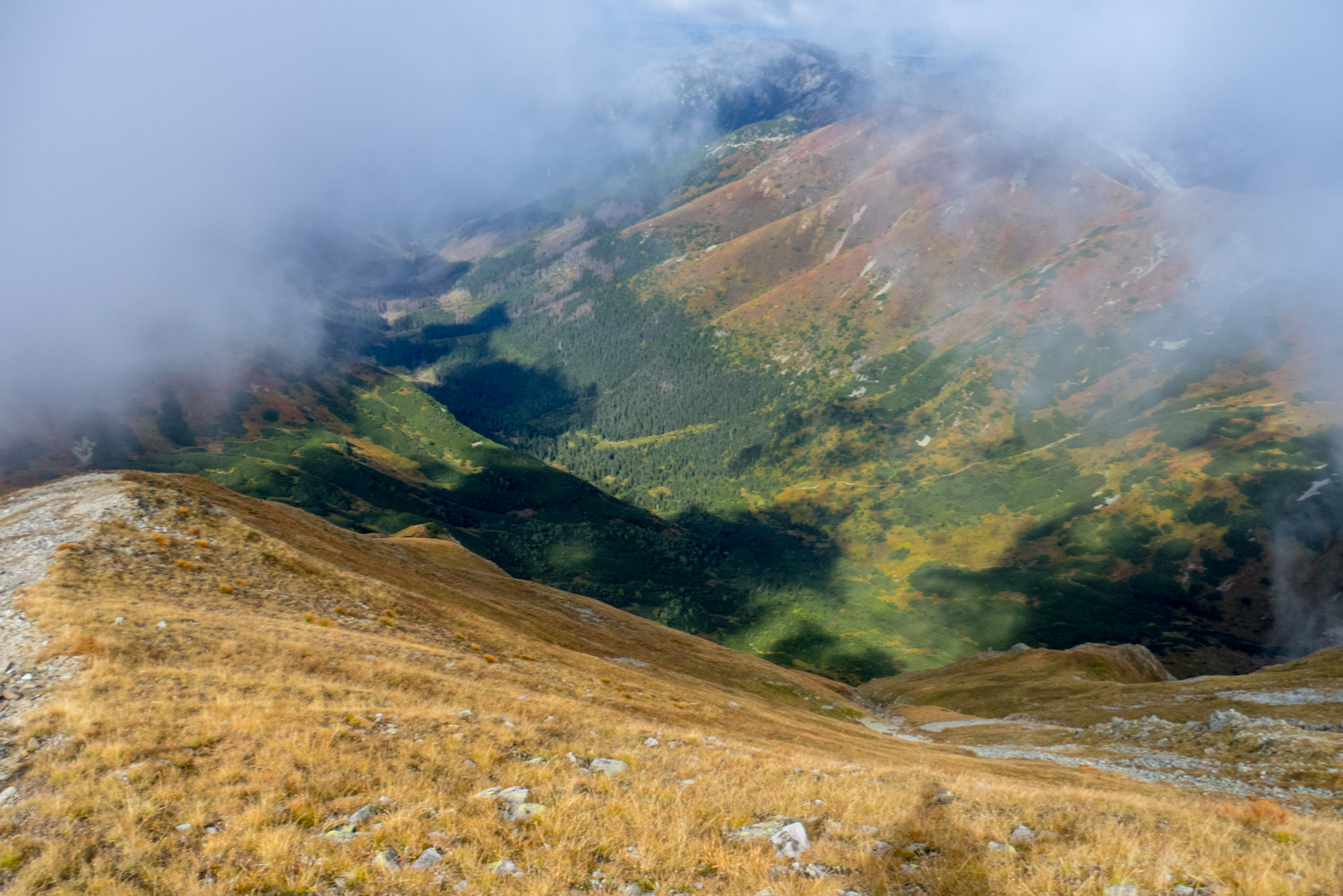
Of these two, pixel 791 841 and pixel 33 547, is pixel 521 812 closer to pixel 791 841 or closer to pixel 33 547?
pixel 791 841

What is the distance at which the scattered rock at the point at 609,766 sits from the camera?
1887 cm

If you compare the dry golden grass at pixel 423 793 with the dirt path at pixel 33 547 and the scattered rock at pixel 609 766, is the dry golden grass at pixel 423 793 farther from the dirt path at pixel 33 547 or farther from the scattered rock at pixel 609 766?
the dirt path at pixel 33 547

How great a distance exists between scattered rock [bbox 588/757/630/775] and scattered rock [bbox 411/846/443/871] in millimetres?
6728

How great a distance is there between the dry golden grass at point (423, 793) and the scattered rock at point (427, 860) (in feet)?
0.59

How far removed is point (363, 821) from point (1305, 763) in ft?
167

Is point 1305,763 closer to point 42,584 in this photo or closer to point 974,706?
point 974,706

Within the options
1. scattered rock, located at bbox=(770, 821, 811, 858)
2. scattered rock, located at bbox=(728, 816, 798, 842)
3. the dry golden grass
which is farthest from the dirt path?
scattered rock, located at bbox=(770, 821, 811, 858)

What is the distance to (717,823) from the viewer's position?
1512 centimetres

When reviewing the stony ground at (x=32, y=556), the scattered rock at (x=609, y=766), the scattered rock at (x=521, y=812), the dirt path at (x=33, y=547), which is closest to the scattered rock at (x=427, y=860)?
the scattered rock at (x=521, y=812)

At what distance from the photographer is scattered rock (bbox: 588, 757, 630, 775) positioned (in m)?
18.9

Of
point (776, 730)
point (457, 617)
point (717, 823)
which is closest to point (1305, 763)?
point (776, 730)

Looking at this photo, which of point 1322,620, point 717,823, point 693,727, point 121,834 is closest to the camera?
point 121,834

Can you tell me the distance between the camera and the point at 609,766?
19.4 metres

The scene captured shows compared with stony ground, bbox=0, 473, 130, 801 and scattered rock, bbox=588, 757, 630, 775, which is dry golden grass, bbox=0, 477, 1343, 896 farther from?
stony ground, bbox=0, 473, 130, 801
